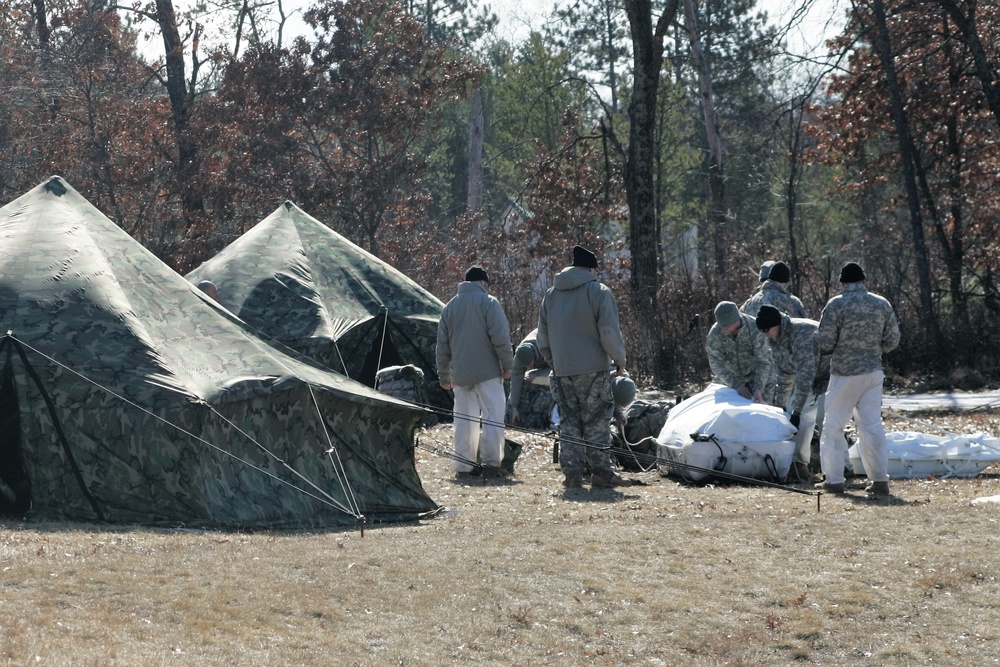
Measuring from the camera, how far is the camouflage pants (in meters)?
10.8

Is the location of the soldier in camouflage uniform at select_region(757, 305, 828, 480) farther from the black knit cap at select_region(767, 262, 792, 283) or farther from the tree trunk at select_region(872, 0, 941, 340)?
the tree trunk at select_region(872, 0, 941, 340)

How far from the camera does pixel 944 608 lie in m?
7.00

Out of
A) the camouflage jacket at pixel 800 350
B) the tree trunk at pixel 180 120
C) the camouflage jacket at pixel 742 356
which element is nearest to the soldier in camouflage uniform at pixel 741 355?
the camouflage jacket at pixel 742 356

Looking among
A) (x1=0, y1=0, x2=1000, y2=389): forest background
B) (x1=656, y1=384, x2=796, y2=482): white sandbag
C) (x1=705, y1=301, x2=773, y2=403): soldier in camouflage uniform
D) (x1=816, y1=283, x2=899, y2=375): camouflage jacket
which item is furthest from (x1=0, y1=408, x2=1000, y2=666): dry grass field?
(x1=0, y1=0, x2=1000, y2=389): forest background

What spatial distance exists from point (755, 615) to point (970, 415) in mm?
11329

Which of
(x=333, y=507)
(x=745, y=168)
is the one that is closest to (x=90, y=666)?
(x=333, y=507)

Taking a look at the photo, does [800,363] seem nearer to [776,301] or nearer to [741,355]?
[741,355]

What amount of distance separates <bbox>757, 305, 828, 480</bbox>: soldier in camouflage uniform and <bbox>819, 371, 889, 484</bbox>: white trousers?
727 millimetres

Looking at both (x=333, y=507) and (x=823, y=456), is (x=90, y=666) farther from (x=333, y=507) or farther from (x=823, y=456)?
(x=823, y=456)

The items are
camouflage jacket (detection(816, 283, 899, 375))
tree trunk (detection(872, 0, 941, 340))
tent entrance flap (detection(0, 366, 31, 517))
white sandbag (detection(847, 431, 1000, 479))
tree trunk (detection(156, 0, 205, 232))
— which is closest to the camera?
tent entrance flap (detection(0, 366, 31, 517))

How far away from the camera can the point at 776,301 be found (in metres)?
12.5

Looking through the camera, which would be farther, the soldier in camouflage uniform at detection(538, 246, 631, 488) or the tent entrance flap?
the soldier in camouflage uniform at detection(538, 246, 631, 488)

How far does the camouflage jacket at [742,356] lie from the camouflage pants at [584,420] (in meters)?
1.56

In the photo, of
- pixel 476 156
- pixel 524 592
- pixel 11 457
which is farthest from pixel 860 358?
pixel 476 156
